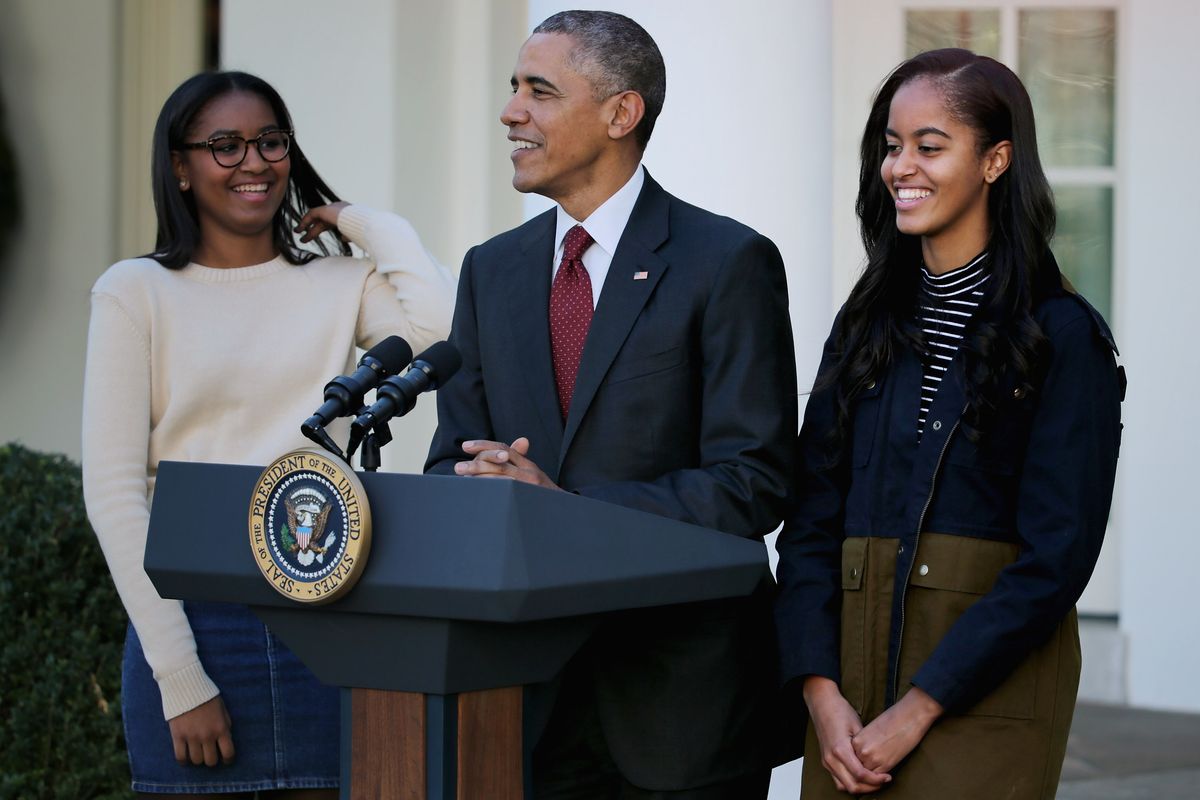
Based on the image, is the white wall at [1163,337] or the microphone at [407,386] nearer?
the microphone at [407,386]

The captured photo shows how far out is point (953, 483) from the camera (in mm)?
2656

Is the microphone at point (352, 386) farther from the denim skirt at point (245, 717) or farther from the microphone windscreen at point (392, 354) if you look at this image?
the denim skirt at point (245, 717)

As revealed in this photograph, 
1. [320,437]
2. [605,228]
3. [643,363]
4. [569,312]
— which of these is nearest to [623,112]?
[605,228]

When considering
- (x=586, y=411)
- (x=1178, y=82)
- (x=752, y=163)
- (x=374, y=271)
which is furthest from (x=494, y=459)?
(x=1178, y=82)

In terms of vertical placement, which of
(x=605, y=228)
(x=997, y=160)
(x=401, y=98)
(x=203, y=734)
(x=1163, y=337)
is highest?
(x=401, y=98)

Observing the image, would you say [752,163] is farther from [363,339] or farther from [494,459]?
[494,459]

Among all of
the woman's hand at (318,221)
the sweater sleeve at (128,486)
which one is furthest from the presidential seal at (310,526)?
the woman's hand at (318,221)

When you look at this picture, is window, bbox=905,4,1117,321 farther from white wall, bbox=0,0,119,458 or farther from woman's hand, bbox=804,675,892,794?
woman's hand, bbox=804,675,892,794

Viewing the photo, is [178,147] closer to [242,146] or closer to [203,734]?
[242,146]

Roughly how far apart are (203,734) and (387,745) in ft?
3.56

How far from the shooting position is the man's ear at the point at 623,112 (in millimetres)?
2904

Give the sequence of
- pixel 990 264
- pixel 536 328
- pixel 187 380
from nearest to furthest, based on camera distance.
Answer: pixel 990 264 < pixel 536 328 < pixel 187 380

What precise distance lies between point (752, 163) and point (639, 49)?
129cm

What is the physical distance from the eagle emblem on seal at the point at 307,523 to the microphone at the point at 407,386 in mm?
106
